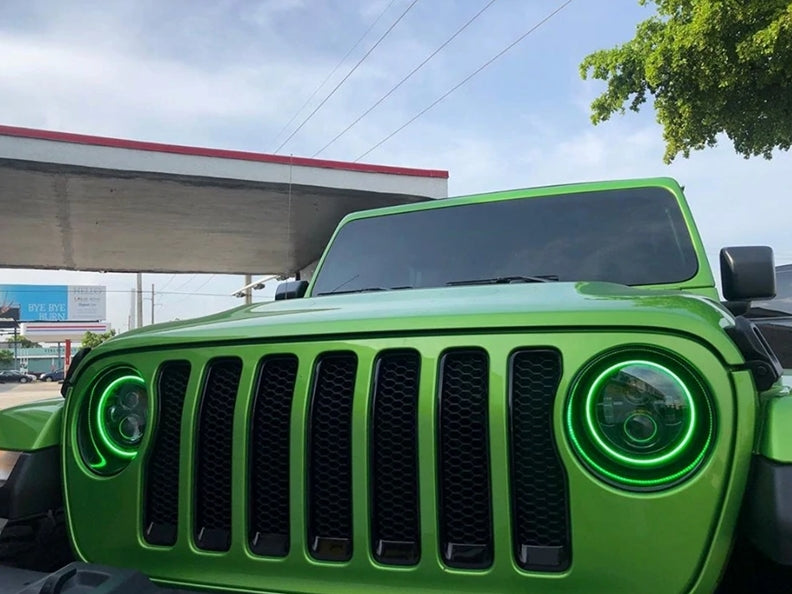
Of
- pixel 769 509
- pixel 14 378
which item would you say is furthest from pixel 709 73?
pixel 14 378

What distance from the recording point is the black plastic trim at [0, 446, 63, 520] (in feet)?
6.26

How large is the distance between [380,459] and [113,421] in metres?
0.77

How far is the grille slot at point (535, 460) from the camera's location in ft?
4.95

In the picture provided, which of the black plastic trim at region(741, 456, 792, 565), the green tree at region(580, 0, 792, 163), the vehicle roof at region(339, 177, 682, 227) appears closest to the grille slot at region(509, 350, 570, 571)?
the black plastic trim at region(741, 456, 792, 565)

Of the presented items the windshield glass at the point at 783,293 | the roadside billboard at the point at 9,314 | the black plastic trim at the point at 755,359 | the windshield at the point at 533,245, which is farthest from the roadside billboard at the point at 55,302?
the black plastic trim at the point at 755,359

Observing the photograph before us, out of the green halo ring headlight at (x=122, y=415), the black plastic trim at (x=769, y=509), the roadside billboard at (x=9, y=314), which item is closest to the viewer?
the black plastic trim at (x=769, y=509)

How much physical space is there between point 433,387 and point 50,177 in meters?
12.2

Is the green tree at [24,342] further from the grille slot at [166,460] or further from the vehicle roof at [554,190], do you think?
the grille slot at [166,460]

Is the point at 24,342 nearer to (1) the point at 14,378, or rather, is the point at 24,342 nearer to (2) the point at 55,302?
(2) the point at 55,302

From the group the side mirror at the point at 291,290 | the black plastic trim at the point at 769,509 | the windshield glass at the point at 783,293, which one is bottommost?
the black plastic trim at the point at 769,509

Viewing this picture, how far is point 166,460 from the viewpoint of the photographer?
1827 mm

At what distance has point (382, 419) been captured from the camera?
5.31ft

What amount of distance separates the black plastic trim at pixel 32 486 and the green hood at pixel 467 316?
341 mm

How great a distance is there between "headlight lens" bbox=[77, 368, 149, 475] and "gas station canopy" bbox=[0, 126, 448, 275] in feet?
34.3
